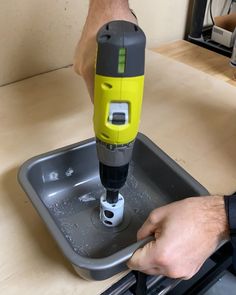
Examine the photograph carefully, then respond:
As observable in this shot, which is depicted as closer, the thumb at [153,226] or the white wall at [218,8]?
the thumb at [153,226]

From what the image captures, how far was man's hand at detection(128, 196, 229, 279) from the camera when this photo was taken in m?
0.47

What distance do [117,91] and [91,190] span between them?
29cm

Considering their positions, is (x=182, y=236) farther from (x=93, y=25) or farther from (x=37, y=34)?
(x=37, y=34)

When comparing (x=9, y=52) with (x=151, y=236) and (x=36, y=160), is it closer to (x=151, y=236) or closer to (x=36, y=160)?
(x=36, y=160)

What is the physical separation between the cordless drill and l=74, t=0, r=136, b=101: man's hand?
0.16 meters

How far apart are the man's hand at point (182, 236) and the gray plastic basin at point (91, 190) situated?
62 millimetres

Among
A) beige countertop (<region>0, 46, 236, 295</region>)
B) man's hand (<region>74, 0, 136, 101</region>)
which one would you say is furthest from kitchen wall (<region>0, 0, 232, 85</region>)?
man's hand (<region>74, 0, 136, 101</region>)

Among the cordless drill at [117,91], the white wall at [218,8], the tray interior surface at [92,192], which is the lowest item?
the tray interior surface at [92,192]

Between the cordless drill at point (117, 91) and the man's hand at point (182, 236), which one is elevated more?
the cordless drill at point (117, 91)

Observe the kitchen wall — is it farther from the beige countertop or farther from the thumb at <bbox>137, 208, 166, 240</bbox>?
the thumb at <bbox>137, 208, 166, 240</bbox>

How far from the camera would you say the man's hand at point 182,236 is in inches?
18.6

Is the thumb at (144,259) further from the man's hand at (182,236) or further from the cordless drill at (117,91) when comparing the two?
the cordless drill at (117,91)

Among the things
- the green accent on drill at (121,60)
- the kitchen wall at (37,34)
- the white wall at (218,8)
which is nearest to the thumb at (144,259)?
the green accent on drill at (121,60)

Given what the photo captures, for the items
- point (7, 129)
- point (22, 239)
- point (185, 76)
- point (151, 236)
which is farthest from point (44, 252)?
point (185, 76)
